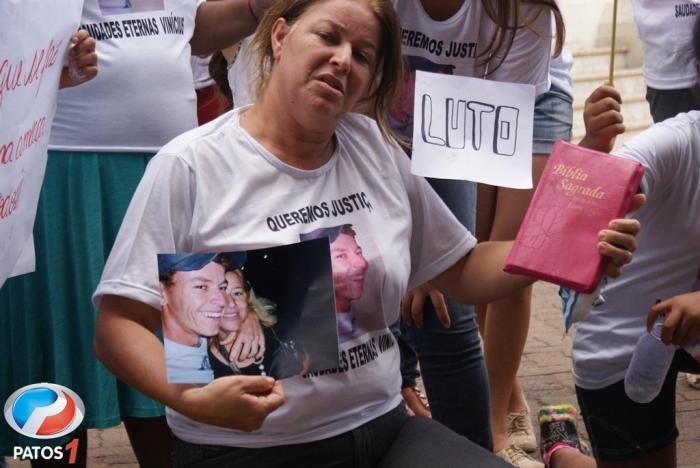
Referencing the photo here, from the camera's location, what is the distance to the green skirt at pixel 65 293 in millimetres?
3387

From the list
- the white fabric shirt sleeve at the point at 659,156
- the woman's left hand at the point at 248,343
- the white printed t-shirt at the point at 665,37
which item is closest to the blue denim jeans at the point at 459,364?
the white fabric shirt sleeve at the point at 659,156

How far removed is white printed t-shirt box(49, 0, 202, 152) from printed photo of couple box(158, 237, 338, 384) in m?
1.13

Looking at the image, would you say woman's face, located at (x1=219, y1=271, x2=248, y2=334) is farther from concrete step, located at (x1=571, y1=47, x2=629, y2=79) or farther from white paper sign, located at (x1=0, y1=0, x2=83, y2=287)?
concrete step, located at (x1=571, y1=47, x2=629, y2=79)

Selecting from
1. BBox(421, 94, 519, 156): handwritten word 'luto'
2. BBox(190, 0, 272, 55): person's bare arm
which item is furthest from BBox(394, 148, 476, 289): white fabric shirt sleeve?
BBox(190, 0, 272, 55): person's bare arm

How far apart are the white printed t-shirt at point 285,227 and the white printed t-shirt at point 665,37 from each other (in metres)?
2.74

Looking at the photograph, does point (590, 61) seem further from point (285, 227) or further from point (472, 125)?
point (285, 227)

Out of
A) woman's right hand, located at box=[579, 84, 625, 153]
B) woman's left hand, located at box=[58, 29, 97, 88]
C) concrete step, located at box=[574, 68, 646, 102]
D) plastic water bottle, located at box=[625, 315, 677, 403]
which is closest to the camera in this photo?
woman's right hand, located at box=[579, 84, 625, 153]

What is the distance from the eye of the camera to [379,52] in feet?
9.20

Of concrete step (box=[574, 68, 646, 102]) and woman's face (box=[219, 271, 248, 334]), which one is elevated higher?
woman's face (box=[219, 271, 248, 334])

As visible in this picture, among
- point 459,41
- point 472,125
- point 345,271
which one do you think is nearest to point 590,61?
point 459,41

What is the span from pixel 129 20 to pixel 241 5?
14.3 inches

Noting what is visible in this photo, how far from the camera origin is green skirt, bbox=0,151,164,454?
3387 mm

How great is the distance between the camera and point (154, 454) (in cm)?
350

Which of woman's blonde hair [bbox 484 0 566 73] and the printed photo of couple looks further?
woman's blonde hair [bbox 484 0 566 73]
